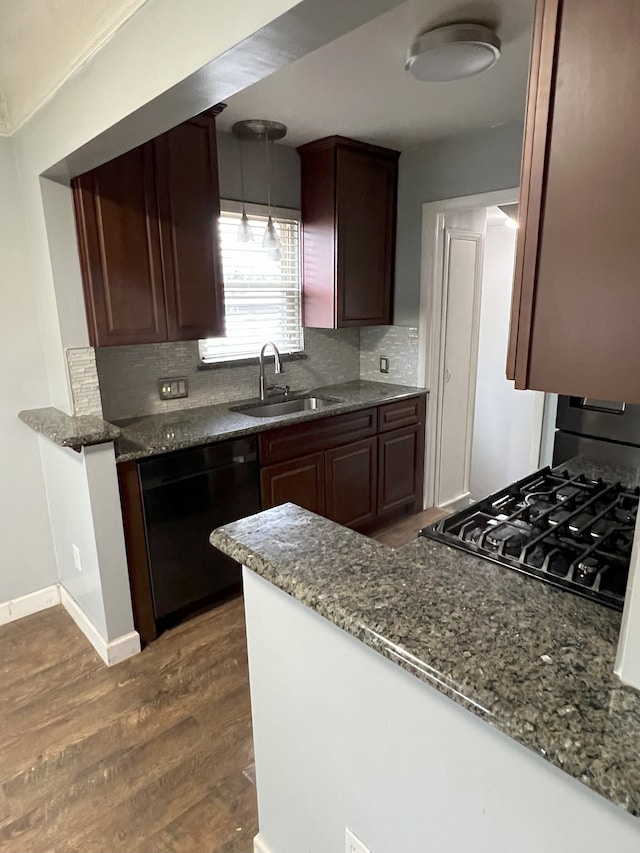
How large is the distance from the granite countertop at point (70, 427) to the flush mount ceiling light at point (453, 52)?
183 centimetres

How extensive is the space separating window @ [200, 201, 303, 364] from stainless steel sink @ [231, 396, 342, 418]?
33cm

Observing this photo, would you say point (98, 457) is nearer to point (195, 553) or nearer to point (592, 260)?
point (195, 553)

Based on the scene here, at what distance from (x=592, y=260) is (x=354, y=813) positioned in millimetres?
1149

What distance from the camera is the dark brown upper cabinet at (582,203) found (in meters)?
Result: 0.59

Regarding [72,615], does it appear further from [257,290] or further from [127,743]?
[257,290]

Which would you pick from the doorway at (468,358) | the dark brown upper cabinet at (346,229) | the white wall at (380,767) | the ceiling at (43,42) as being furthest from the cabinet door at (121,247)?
the doorway at (468,358)

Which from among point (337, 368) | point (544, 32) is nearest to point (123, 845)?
point (544, 32)

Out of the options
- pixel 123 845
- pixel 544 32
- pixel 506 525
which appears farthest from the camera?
pixel 123 845

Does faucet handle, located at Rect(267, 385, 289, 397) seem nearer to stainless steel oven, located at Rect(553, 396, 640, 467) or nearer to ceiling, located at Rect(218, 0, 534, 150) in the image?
ceiling, located at Rect(218, 0, 534, 150)

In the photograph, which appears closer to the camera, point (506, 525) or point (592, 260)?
point (592, 260)

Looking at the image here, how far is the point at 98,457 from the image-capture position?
80.9 inches

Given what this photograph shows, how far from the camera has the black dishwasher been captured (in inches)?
90.4

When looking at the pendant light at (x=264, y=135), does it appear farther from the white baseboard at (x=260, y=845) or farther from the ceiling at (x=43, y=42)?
the white baseboard at (x=260, y=845)

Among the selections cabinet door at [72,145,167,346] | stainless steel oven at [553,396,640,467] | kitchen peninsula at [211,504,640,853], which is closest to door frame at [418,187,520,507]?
stainless steel oven at [553,396,640,467]
